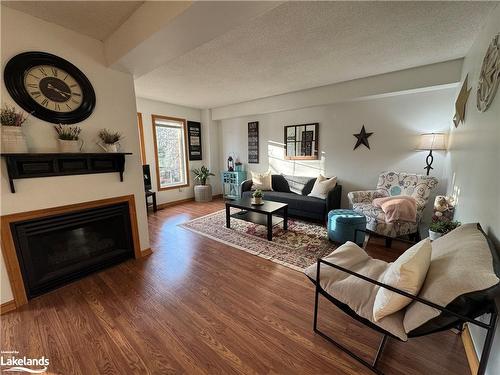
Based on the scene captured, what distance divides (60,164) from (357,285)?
8.84 feet

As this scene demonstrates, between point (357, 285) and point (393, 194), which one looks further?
point (393, 194)

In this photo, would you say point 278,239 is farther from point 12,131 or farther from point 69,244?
point 12,131

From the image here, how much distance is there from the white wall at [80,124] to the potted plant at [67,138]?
7 cm

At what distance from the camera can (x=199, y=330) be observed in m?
1.53

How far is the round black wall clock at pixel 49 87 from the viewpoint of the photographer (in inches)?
67.1

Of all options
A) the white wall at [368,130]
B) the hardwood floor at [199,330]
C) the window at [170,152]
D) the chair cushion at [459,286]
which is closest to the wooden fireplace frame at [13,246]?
the hardwood floor at [199,330]

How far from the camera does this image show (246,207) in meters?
3.27

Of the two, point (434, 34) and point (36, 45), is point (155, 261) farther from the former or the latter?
point (434, 34)

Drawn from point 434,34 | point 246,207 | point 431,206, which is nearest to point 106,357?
point 246,207

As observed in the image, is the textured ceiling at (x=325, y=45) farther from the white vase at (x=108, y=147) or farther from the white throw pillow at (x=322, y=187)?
the white throw pillow at (x=322, y=187)

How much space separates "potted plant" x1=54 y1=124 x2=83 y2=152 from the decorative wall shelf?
0.06m

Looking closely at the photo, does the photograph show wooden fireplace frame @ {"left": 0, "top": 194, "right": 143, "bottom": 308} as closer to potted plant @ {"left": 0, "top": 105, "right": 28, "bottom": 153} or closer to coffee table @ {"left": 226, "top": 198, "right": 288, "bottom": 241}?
potted plant @ {"left": 0, "top": 105, "right": 28, "bottom": 153}

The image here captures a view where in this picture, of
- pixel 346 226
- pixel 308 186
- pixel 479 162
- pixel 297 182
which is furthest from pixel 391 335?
pixel 297 182

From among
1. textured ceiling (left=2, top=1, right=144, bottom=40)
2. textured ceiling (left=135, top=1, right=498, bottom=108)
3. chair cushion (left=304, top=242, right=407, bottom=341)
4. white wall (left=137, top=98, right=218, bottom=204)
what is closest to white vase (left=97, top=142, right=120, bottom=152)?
textured ceiling (left=2, top=1, right=144, bottom=40)
